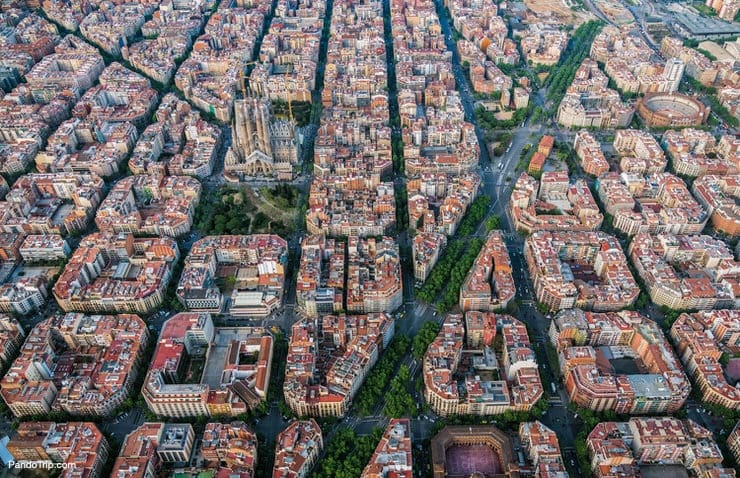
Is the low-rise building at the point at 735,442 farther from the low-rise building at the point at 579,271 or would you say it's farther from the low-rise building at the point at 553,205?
the low-rise building at the point at 553,205

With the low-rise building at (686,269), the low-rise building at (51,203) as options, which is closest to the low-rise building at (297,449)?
the low-rise building at (686,269)

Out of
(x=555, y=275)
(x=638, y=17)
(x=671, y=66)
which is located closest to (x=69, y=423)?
(x=555, y=275)

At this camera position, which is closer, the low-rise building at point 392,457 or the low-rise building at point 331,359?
the low-rise building at point 392,457

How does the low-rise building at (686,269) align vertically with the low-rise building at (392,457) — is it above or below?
above

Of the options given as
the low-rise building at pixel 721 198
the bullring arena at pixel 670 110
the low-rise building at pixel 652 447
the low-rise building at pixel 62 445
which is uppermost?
the bullring arena at pixel 670 110

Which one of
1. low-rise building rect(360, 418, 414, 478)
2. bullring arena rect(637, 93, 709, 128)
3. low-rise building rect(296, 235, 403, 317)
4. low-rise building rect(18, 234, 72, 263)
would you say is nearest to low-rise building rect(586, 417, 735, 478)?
low-rise building rect(360, 418, 414, 478)
